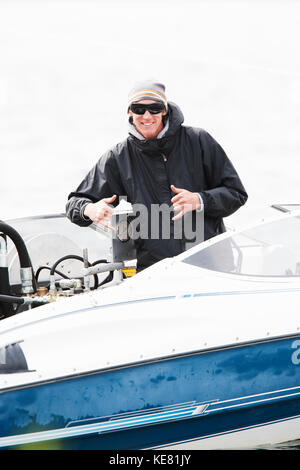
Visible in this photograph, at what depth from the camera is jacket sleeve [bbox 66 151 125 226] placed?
11.1 feet

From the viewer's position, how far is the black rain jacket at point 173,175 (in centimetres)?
320

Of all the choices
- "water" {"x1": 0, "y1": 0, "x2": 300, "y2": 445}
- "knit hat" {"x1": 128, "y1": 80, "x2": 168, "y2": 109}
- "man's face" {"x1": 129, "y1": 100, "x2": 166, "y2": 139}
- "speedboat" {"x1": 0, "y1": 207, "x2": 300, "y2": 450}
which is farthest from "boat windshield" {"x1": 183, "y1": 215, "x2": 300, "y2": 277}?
"water" {"x1": 0, "y1": 0, "x2": 300, "y2": 445}

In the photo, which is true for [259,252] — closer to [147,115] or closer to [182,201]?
[182,201]

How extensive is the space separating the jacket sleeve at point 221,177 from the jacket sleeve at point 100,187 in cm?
52

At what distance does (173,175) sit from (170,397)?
1.35 m

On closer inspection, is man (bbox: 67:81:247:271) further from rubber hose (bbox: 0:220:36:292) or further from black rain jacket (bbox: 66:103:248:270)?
rubber hose (bbox: 0:220:36:292)

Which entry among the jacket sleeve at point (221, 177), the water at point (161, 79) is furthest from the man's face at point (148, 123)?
the water at point (161, 79)

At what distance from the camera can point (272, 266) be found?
8.80 ft

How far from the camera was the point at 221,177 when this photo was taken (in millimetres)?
3293

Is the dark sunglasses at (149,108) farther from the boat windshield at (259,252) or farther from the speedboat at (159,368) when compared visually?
the speedboat at (159,368)

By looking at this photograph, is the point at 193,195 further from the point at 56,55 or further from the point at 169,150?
the point at 56,55

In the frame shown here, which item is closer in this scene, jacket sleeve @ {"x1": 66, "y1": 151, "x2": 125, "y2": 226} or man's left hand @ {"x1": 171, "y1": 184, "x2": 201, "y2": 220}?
man's left hand @ {"x1": 171, "y1": 184, "x2": 201, "y2": 220}

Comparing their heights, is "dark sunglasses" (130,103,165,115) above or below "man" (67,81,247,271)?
above

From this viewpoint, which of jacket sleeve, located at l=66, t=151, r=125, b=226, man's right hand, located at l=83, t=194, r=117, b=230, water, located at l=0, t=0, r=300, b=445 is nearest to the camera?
man's right hand, located at l=83, t=194, r=117, b=230
